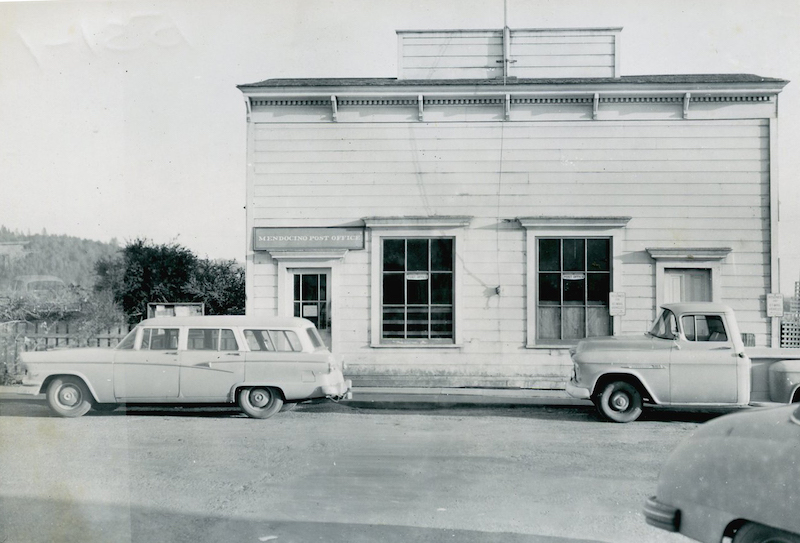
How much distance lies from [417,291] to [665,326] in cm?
290

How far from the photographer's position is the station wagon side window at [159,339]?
275 inches

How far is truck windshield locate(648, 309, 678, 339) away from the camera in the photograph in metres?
6.70

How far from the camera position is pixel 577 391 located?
275 inches

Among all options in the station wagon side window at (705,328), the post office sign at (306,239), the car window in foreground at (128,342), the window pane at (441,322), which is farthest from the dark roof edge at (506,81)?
the car window in foreground at (128,342)

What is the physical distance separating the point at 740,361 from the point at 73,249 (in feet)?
23.9

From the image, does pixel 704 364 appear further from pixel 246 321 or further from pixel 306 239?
pixel 246 321

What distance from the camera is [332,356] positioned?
7.09 meters

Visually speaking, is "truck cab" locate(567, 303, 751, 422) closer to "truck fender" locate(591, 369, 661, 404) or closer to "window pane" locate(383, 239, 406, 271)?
"truck fender" locate(591, 369, 661, 404)

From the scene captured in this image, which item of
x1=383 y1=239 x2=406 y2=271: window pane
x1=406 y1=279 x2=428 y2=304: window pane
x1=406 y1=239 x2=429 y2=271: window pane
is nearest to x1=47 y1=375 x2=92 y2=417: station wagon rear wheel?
x1=383 y1=239 x2=406 y2=271: window pane

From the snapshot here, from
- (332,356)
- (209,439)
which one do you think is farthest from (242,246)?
(209,439)

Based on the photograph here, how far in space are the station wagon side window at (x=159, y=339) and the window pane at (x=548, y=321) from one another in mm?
4339

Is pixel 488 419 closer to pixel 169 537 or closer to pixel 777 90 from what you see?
pixel 169 537

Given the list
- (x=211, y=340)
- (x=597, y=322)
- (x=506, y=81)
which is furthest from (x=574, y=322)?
(x=211, y=340)

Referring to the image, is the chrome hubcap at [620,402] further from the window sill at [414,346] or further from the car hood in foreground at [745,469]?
the car hood in foreground at [745,469]
